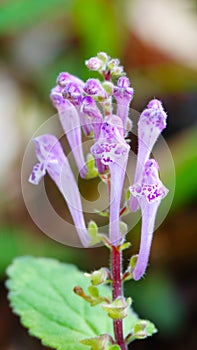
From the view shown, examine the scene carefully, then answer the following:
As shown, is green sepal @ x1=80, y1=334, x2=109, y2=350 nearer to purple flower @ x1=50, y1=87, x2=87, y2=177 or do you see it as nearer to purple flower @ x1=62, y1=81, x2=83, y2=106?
purple flower @ x1=50, y1=87, x2=87, y2=177

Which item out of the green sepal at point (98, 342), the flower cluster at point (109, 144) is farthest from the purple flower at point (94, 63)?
the green sepal at point (98, 342)

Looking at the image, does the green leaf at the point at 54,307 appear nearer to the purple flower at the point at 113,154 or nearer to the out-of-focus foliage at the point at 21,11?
the purple flower at the point at 113,154

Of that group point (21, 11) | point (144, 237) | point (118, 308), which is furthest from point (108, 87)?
point (21, 11)

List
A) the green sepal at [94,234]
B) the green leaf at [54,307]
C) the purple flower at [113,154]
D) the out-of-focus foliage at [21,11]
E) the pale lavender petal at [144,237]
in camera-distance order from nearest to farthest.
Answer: the purple flower at [113,154]
the pale lavender petal at [144,237]
the green sepal at [94,234]
the green leaf at [54,307]
the out-of-focus foliage at [21,11]

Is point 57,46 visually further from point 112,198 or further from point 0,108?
point 112,198

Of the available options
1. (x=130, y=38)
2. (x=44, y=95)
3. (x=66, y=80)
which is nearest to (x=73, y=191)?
(x=66, y=80)

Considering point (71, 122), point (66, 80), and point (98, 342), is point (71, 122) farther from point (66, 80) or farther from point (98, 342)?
point (98, 342)

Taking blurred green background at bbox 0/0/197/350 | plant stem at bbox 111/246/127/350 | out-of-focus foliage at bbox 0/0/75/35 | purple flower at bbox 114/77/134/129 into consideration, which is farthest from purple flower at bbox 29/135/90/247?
out-of-focus foliage at bbox 0/0/75/35
